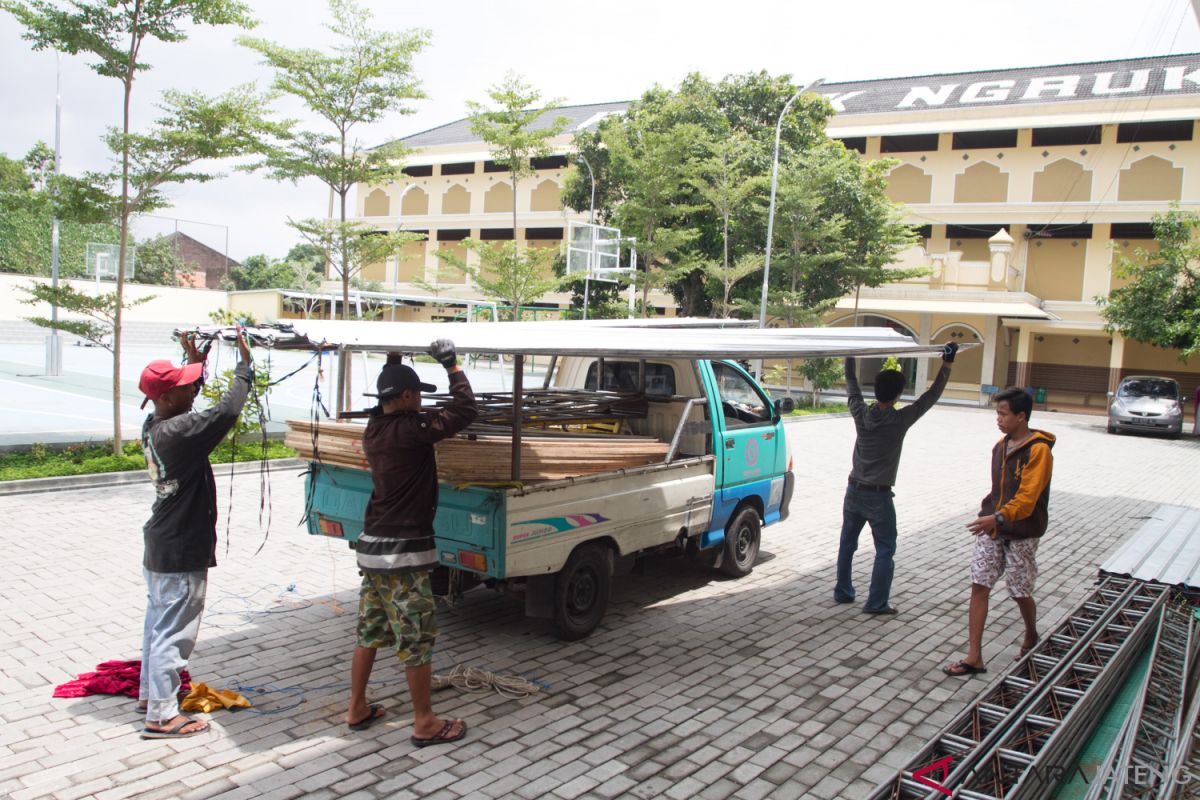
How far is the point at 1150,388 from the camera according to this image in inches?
995

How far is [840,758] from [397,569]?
245 centimetres

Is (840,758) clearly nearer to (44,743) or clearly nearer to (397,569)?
(397,569)

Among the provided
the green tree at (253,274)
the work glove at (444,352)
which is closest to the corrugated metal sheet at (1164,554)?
the work glove at (444,352)

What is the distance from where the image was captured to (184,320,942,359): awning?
463 cm

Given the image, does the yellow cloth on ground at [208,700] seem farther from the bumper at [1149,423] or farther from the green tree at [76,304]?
the bumper at [1149,423]

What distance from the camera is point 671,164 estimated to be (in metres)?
25.3

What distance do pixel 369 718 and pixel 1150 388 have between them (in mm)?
27137

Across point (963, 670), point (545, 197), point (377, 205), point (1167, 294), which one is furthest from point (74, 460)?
point (377, 205)

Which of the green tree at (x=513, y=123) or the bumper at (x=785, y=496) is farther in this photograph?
the green tree at (x=513, y=123)

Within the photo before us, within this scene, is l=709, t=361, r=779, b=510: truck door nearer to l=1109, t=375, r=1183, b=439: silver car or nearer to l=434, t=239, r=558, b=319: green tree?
l=434, t=239, r=558, b=319: green tree

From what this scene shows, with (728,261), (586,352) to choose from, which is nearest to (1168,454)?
(728,261)

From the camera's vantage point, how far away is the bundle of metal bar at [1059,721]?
149 inches

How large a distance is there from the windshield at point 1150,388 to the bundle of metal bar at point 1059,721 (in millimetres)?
22319

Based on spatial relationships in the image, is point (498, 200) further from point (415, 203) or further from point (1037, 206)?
point (1037, 206)
